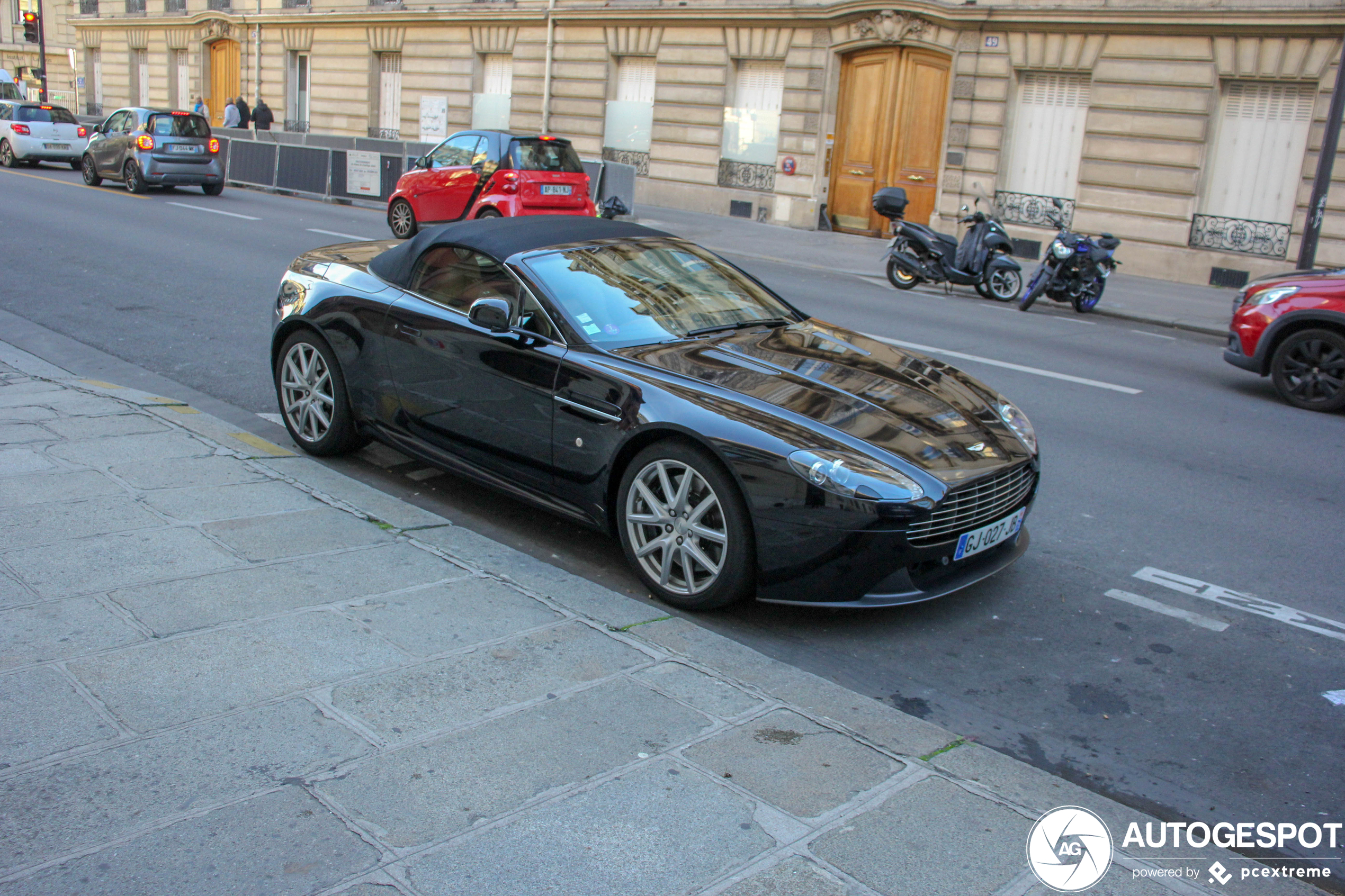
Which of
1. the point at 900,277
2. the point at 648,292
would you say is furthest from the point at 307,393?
the point at 900,277

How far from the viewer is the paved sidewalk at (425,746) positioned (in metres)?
2.77

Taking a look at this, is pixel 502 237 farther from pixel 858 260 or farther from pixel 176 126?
pixel 176 126

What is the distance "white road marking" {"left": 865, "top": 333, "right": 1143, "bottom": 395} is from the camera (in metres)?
9.83

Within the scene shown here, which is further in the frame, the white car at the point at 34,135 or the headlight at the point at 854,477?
the white car at the point at 34,135

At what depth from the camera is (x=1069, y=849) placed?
3.04 metres

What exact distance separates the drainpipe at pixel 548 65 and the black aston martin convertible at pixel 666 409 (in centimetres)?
2498

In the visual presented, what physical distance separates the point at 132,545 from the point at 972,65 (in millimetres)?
20831

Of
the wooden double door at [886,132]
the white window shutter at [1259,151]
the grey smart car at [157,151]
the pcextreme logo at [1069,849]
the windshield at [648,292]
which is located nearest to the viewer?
the pcextreme logo at [1069,849]

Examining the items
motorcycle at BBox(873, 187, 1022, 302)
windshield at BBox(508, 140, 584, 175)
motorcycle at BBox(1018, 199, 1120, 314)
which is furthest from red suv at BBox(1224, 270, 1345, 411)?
windshield at BBox(508, 140, 584, 175)

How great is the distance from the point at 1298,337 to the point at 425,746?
8.92m

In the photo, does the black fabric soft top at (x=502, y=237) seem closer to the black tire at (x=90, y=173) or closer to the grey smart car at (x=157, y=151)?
the grey smart car at (x=157, y=151)

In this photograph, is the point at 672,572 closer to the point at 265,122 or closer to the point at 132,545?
the point at 132,545

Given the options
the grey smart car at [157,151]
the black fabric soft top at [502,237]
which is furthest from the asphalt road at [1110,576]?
the grey smart car at [157,151]

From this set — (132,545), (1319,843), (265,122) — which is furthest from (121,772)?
(265,122)
